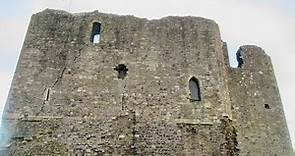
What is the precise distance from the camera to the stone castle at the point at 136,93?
12.2 metres

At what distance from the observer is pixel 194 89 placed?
539 inches

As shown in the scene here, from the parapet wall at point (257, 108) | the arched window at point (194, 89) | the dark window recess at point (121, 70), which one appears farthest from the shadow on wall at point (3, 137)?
the parapet wall at point (257, 108)

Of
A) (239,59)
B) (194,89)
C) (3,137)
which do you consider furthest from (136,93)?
(239,59)

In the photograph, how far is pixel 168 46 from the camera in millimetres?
14523

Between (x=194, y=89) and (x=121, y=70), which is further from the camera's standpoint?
(x=121, y=70)

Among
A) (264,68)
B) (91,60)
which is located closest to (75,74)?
(91,60)

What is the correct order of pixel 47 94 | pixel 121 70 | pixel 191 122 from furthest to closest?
pixel 121 70 < pixel 47 94 < pixel 191 122

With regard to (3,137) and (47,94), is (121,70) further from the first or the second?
(3,137)

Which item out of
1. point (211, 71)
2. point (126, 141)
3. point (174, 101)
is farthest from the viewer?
point (211, 71)

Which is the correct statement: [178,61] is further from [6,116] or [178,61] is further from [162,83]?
[6,116]

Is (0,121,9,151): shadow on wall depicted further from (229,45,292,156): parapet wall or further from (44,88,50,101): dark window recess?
(229,45,292,156): parapet wall

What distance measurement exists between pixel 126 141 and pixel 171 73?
119 inches

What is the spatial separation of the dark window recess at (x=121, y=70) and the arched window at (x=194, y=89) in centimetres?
219

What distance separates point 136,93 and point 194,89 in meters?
1.96
